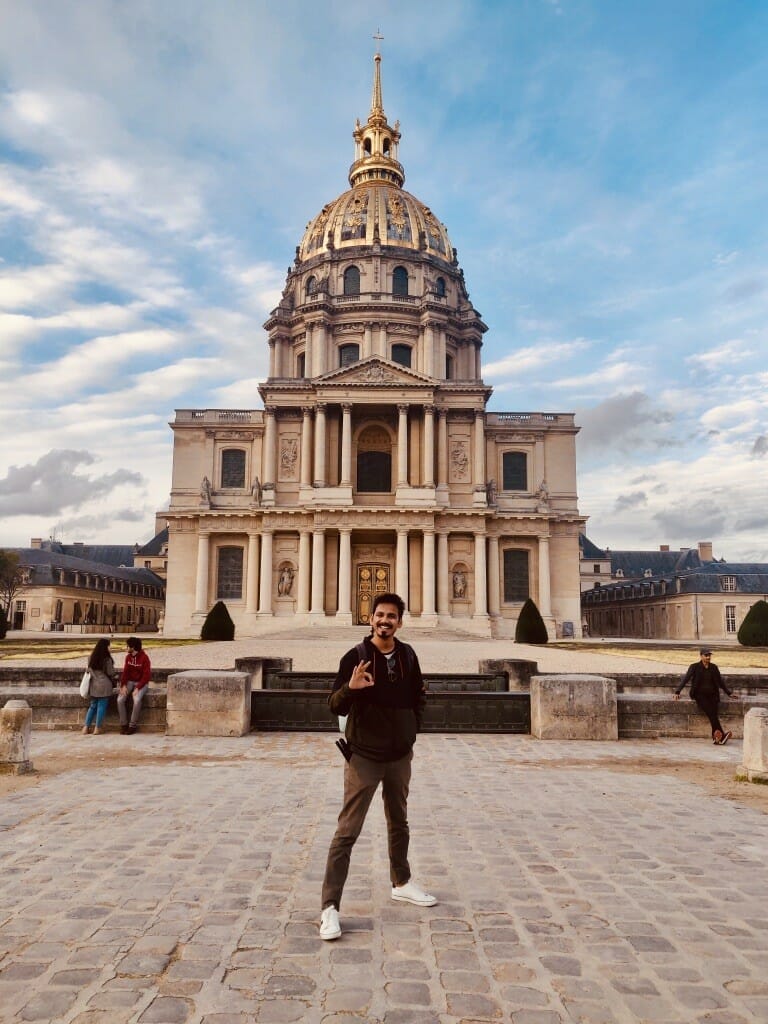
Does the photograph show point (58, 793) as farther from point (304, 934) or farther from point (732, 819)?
point (732, 819)

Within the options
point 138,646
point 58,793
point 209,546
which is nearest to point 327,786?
point 58,793

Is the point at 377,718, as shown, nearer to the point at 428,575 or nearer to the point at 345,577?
the point at 428,575

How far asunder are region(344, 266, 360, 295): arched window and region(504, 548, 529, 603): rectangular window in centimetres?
2381

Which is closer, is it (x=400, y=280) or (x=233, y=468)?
(x=233, y=468)

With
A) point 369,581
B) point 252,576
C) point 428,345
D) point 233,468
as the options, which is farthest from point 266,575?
point 428,345

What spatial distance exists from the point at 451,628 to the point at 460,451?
438 inches

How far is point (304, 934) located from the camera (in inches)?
163

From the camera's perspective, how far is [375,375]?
46.5m

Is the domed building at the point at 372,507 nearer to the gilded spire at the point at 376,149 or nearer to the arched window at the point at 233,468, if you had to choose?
the arched window at the point at 233,468

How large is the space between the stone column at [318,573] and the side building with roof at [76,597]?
1903cm

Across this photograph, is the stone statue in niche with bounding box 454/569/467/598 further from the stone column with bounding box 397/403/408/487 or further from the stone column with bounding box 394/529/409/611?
the stone column with bounding box 397/403/408/487

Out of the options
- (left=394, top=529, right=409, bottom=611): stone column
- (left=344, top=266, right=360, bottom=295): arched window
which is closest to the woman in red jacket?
(left=394, top=529, right=409, bottom=611): stone column

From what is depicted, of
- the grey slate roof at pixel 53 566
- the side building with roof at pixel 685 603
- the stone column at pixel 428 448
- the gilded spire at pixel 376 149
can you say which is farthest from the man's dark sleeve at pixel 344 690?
the gilded spire at pixel 376 149

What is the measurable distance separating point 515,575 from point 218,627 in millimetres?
19299
